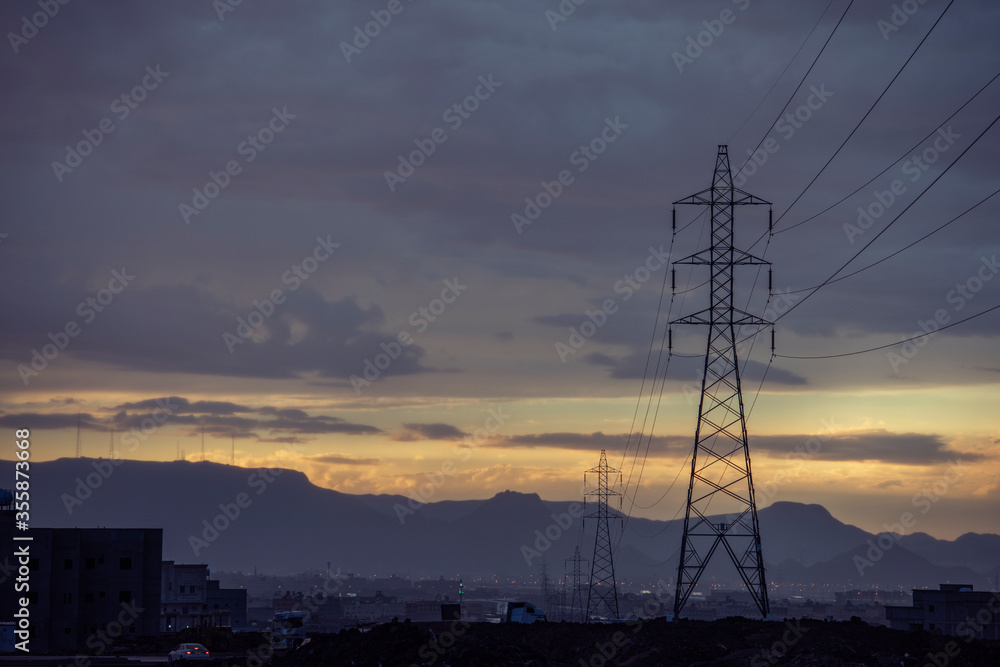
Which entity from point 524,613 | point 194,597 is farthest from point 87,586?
point 194,597

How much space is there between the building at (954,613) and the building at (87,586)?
85808 mm

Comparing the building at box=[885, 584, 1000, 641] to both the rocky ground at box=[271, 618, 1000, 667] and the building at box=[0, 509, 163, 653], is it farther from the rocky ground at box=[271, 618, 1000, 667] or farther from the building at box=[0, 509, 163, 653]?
the building at box=[0, 509, 163, 653]

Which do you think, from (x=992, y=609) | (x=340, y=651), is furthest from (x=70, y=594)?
(x=992, y=609)

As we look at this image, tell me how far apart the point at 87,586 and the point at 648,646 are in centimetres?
7844

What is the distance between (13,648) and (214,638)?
2220 cm

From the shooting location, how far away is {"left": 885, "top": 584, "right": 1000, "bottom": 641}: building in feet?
388

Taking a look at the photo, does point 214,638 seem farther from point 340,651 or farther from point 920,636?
point 920,636

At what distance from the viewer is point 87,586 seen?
374 feet

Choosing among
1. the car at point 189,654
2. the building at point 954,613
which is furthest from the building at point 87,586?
the building at point 954,613

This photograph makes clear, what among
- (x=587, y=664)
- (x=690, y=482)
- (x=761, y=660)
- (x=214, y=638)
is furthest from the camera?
(x=214, y=638)

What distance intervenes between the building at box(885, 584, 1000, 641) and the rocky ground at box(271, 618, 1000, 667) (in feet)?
220

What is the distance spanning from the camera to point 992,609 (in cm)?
11712

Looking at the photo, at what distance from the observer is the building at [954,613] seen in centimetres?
11825

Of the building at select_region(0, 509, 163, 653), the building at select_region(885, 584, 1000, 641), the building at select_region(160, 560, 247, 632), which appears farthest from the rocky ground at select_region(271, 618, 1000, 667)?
the building at select_region(160, 560, 247, 632)
